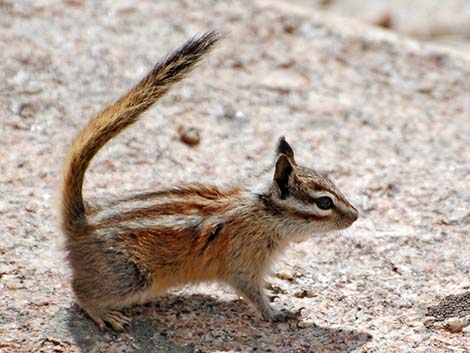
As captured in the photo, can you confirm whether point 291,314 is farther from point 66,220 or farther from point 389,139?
point 389,139

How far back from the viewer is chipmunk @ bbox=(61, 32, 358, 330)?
14.2 feet

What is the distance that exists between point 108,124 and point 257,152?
6.06 ft

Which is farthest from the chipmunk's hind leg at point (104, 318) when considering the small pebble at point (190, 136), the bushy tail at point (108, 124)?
the small pebble at point (190, 136)

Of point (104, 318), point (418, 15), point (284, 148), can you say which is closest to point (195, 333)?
point (104, 318)

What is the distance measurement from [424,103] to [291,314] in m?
2.85

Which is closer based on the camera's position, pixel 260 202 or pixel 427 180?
pixel 260 202

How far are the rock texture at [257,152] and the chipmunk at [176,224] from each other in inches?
6.6

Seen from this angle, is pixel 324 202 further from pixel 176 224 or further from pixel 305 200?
pixel 176 224

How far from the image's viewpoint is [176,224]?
441cm

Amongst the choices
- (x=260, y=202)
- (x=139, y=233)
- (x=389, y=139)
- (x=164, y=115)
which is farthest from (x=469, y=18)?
(x=139, y=233)

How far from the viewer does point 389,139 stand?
6.35 m

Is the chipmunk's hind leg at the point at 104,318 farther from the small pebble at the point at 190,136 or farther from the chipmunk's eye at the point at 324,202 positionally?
the small pebble at the point at 190,136

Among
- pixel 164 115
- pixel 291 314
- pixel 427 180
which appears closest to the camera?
pixel 291 314

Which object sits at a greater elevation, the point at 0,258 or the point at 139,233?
the point at 139,233
